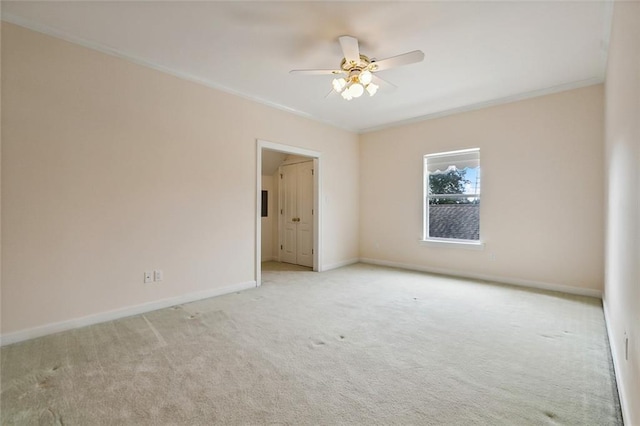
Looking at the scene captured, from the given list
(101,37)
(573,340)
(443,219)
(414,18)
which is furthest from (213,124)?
(573,340)

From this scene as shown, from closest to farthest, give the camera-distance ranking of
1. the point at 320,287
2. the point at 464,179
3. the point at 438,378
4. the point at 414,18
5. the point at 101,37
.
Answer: the point at 438,378, the point at 414,18, the point at 101,37, the point at 320,287, the point at 464,179

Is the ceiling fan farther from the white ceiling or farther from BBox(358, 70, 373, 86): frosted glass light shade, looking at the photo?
the white ceiling

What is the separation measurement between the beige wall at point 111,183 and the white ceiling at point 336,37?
0.99ft

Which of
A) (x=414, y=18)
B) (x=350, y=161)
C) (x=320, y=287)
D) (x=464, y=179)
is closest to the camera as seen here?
(x=414, y=18)

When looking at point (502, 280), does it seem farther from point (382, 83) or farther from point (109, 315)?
point (109, 315)

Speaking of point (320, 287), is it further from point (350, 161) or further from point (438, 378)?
point (350, 161)

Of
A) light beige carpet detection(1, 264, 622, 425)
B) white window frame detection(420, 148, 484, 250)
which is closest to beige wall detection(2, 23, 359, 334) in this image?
light beige carpet detection(1, 264, 622, 425)

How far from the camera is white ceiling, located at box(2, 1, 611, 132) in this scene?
240 centimetres

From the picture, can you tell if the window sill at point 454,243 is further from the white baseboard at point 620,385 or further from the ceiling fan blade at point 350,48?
the ceiling fan blade at point 350,48

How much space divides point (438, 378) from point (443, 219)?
364cm

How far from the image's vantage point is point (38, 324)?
263 cm

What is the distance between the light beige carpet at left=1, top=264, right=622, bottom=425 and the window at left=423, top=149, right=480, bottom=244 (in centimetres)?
171

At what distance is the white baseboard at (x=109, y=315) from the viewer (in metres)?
2.54

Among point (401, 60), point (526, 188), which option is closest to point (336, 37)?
point (401, 60)
